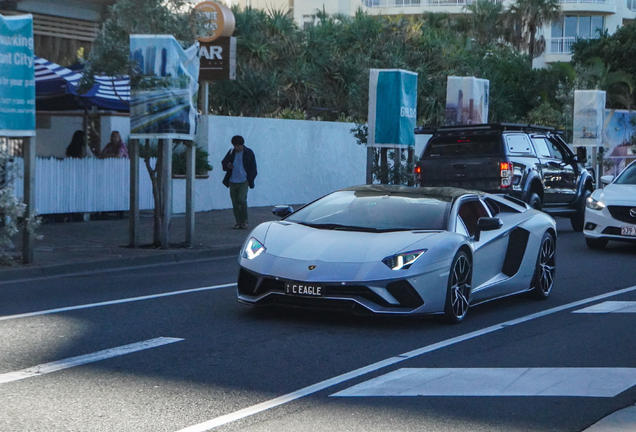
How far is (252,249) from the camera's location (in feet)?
29.1

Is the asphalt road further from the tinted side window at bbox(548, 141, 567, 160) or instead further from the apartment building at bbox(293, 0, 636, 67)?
the apartment building at bbox(293, 0, 636, 67)

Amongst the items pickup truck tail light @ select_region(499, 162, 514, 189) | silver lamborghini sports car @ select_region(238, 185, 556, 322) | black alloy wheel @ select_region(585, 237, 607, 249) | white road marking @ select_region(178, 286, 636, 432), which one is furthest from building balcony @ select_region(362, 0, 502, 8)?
white road marking @ select_region(178, 286, 636, 432)

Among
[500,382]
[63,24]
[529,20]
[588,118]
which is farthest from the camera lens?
[529,20]

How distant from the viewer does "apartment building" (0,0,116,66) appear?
22078 millimetres

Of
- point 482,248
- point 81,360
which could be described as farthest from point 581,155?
point 81,360

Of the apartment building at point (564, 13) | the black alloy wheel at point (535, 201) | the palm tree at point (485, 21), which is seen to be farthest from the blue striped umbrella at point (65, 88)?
the apartment building at point (564, 13)

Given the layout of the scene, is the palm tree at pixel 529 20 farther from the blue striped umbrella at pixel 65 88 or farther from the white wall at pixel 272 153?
the blue striped umbrella at pixel 65 88

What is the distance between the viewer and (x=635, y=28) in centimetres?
5406

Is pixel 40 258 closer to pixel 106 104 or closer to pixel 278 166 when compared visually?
pixel 106 104

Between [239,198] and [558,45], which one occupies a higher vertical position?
[558,45]

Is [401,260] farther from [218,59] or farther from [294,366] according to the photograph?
[218,59]

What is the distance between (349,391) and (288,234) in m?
2.85

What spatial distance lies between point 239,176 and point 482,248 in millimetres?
9865

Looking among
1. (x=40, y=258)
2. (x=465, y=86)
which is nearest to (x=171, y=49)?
(x=40, y=258)
